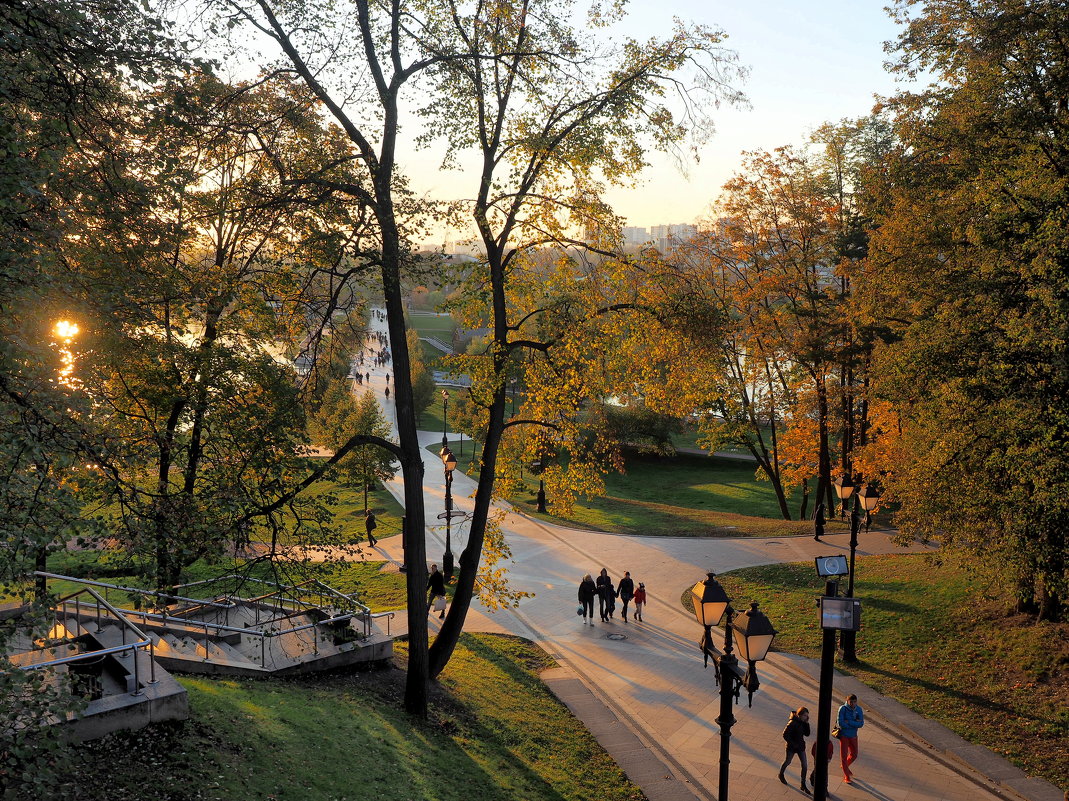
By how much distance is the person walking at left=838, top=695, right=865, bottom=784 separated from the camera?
1039cm

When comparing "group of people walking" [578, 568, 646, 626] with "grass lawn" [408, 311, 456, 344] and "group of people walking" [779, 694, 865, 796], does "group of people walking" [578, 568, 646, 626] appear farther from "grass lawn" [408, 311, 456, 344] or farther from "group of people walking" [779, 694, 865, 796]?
"grass lawn" [408, 311, 456, 344]

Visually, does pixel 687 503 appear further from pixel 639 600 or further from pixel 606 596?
pixel 606 596

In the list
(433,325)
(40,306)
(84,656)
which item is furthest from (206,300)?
(433,325)

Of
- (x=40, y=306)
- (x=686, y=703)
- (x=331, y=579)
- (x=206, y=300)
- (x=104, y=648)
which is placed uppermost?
(x=206, y=300)

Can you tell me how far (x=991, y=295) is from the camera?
479 inches

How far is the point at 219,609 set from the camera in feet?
41.3

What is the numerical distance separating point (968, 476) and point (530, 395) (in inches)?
304

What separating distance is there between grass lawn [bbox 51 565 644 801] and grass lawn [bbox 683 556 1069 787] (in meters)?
6.13

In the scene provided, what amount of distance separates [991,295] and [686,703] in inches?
342

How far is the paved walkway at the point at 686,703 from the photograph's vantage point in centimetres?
1033

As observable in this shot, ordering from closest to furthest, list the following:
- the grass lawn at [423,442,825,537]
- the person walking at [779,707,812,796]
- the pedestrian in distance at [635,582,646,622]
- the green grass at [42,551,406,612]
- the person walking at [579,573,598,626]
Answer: the person walking at [779,707,812,796] → the green grass at [42,551,406,612] → the person walking at [579,573,598,626] → the pedestrian in distance at [635,582,646,622] → the grass lawn at [423,442,825,537]

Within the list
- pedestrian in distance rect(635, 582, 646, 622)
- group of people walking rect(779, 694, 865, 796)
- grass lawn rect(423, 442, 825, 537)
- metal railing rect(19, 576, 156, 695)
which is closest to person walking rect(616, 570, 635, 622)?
pedestrian in distance rect(635, 582, 646, 622)

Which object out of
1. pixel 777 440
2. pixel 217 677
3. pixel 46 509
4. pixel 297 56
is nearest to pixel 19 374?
pixel 46 509

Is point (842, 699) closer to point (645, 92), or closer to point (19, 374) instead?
point (645, 92)
